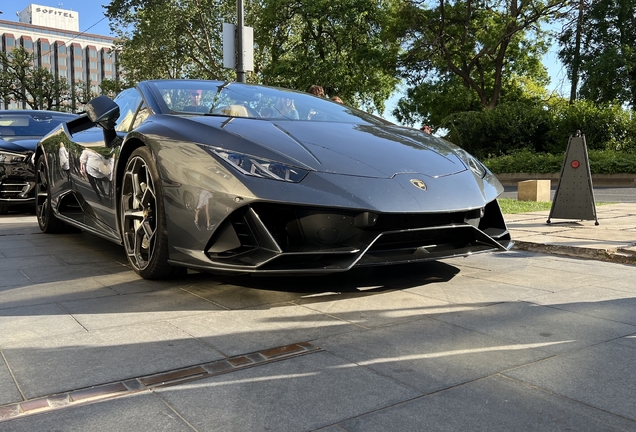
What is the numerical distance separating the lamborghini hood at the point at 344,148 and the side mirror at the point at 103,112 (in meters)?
0.97

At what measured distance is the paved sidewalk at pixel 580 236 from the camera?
4555mm

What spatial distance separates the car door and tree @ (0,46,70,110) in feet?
136

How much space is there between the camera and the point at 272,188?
9.68 ft

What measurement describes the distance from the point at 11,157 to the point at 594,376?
7.27 meters

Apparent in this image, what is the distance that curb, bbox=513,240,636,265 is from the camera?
14.5 feet

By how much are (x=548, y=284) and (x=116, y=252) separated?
3.26 meters

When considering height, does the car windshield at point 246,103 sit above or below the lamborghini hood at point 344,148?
above

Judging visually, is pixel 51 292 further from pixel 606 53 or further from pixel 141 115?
pixel 606 53

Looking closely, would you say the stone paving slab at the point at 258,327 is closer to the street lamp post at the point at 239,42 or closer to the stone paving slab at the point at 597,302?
the stone paving slab at the point at 597,302

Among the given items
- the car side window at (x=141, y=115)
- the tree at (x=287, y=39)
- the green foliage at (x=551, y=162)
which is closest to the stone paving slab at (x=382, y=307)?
the car side window at (x=141, y=115)

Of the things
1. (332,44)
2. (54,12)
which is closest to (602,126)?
(332,44)

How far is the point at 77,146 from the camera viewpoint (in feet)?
15.7

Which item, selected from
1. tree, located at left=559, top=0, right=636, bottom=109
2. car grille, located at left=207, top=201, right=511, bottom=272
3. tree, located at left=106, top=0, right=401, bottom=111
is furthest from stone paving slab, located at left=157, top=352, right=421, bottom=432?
tree, located at left=106, top=0, right=401, bottom=111

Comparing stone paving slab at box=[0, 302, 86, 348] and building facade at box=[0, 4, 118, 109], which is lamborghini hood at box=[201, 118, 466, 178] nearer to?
stone paving slab at box=[0, 302, 86, 348]
